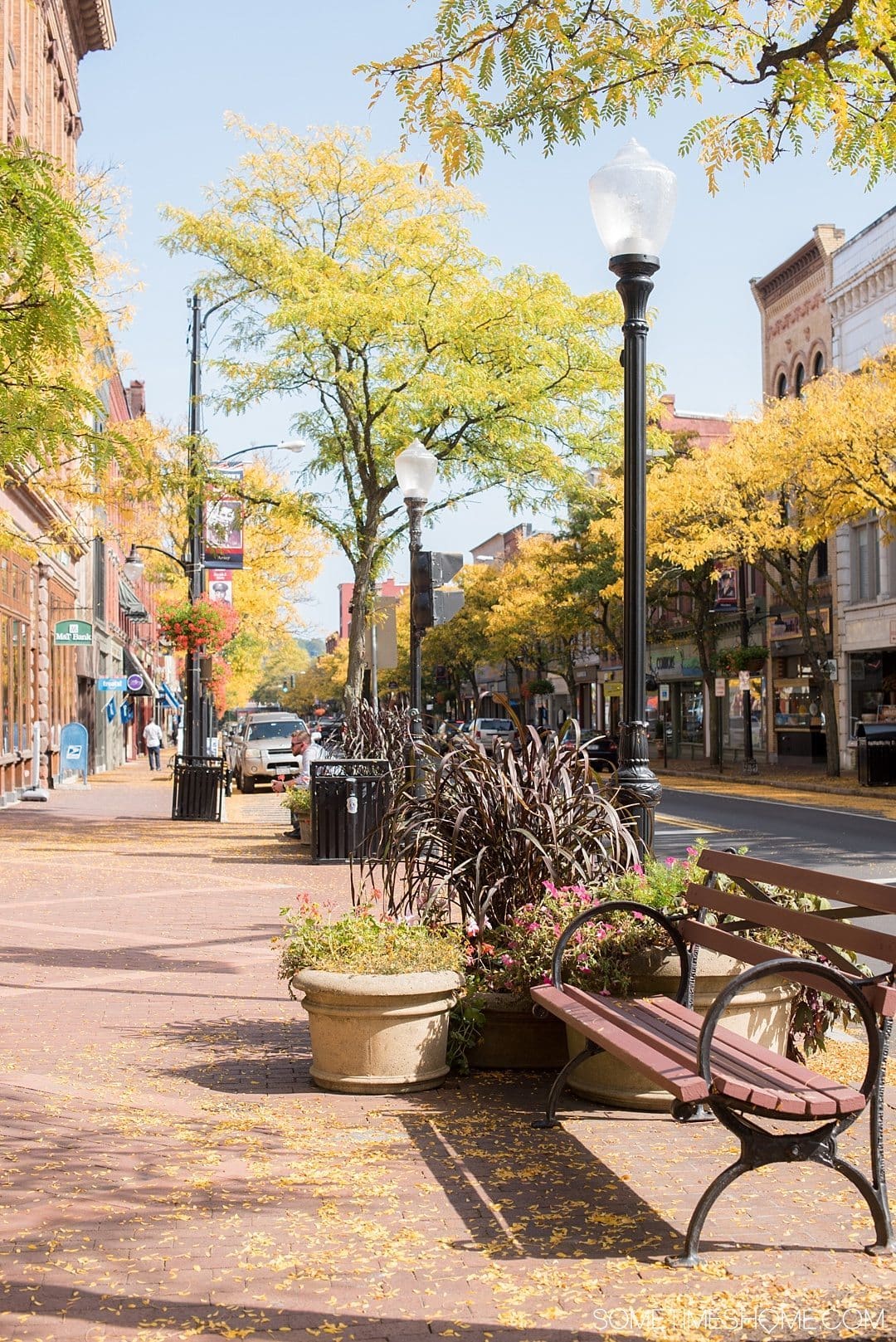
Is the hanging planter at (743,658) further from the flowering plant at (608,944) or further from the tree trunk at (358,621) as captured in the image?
the flowering plant at (608,944)

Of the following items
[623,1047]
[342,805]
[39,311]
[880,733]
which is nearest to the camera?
[623,1047]

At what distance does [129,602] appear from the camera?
6506cm

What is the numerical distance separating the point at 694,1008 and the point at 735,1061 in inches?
62.2

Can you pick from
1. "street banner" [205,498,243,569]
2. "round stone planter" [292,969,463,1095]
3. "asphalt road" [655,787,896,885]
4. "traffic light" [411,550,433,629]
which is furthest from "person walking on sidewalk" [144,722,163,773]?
"round stone planter" [292,969,463,1095]

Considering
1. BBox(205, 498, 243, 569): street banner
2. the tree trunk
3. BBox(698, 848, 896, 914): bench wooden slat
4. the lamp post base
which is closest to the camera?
BBox(698, 848, 896, 914): bench wooden slat

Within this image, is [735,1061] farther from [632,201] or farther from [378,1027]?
[632,201]

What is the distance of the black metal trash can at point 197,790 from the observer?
2383 centimetres

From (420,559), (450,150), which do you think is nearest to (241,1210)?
(450,150)

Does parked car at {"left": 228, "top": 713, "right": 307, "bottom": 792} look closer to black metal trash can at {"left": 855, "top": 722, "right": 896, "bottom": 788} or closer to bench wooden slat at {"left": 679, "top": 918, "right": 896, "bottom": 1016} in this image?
black metal trash can at {"left": 855, "top": 722, "right": 896, "bottom": 788}

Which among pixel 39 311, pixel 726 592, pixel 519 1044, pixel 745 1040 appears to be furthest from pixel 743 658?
pixel 745 1040

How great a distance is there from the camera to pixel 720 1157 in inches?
221

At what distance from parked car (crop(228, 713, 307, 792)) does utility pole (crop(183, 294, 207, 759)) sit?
7.14 m

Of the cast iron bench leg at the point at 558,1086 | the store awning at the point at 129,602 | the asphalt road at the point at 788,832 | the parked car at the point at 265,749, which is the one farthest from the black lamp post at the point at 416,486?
the store awning at the point at 129,602

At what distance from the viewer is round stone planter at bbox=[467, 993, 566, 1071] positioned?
22.8 ft
